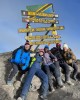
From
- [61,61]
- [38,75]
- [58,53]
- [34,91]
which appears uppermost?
[58,53]

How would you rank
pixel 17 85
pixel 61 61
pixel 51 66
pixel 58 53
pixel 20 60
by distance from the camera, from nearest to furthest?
pixel 20 60
pixel 17 85
pixel 51 66
pixel 61 61
pixel 58 53

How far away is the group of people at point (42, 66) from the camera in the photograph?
16.0m

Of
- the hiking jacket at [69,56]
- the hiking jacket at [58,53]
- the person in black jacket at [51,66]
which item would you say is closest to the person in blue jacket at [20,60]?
the person in black jacket at [51,66]

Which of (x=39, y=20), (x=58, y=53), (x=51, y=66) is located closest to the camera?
(x=51, y=66)

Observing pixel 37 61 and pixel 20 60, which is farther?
pixel 37 61

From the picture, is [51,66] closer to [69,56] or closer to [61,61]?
[61,61]

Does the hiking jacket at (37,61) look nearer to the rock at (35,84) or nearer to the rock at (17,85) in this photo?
the rock at (35,84)

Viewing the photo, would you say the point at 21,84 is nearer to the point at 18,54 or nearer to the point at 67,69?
the point at 18,54

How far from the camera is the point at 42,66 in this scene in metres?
17.7

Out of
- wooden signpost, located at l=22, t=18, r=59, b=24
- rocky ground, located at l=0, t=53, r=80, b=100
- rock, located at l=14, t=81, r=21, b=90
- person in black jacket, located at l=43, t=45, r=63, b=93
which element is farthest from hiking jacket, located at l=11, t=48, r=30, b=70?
wooden signpost, located at l=22, t=18, r=59, b=24

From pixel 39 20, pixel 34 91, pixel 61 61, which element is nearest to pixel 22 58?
pixel 34 91

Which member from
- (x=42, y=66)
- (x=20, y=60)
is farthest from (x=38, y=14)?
(x=20, y=60)

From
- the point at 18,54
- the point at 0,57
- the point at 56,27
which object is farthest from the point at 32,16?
the point at 18,54

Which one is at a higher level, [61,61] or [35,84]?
[61,61]
